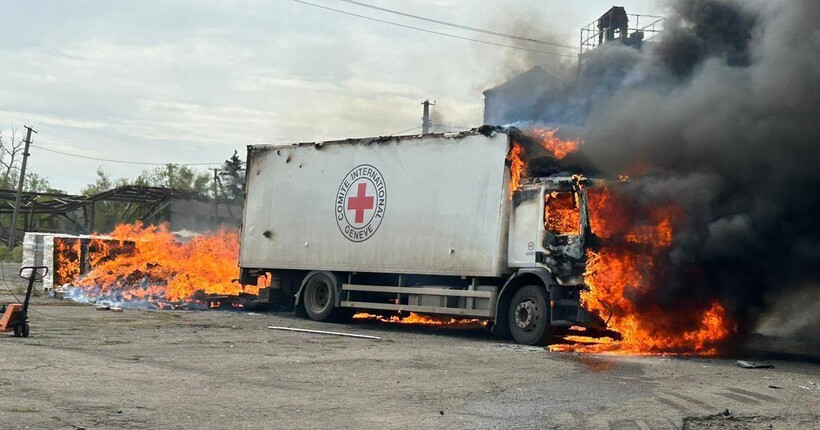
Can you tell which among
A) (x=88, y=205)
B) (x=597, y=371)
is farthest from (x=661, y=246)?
(x=88, y=205)

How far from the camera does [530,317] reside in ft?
43.3

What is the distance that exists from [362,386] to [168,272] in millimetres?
13043

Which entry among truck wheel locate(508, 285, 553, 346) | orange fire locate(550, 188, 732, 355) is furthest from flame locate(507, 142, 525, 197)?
truck wheel locate(508, 285, 553, 346)

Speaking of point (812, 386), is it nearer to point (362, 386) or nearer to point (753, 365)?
point (753, 365)

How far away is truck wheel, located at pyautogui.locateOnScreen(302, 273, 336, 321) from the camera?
16.9 m

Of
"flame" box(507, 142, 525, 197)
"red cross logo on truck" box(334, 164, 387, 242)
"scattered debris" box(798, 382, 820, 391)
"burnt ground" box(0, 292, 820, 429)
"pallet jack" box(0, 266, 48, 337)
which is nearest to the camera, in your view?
"burnt ground" box(0, 292, 820, 429)

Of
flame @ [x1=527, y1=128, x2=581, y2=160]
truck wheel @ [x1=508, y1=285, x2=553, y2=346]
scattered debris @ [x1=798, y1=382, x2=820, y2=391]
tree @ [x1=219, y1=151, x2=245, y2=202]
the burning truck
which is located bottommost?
scattered debris @ [x1=798, y1=382, x2=820, y2=391]

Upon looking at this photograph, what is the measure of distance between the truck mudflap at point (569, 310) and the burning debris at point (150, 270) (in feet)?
29.8

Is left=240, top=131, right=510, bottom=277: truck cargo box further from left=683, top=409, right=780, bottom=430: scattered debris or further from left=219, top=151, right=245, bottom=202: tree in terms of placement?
left=219, top=151, right=245, bottom=202: tree

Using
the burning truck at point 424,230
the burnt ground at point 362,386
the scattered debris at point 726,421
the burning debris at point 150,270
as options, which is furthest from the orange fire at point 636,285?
the burning debris at point 150,270

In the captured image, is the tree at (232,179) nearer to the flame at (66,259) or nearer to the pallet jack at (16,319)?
the flame at (66,259)

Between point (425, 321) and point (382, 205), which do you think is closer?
point (382, 205)

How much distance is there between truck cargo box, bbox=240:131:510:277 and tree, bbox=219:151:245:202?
22.4 meters

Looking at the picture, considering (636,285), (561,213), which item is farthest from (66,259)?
(636,285)
